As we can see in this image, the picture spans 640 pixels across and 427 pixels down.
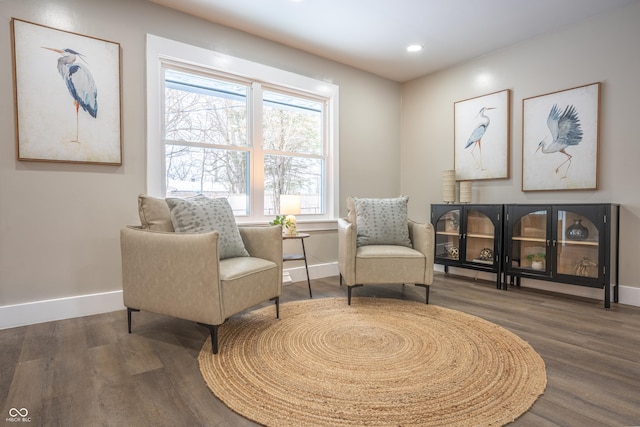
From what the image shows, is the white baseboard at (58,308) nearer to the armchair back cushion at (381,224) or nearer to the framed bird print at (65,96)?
the framed bird print at (65,96)

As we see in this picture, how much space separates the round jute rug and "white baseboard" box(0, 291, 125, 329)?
1.04m

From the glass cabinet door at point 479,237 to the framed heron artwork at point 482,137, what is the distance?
0.51 metres

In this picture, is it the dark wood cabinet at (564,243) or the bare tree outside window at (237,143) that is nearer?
the dark wood cabinet at (564,243)

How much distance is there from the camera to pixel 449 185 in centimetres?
385

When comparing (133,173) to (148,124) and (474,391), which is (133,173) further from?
(474,391)

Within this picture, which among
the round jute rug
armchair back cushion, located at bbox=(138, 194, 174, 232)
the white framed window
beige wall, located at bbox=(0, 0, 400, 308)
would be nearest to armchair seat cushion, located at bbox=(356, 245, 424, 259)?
the round jute rug

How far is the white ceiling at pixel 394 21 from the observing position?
2.79m

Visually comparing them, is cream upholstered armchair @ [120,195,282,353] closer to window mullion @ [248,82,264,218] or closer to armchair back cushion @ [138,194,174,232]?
armchair back cushion @ [138,194,174,232]

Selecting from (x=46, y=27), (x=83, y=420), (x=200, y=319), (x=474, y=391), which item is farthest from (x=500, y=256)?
(x=46, y=27)

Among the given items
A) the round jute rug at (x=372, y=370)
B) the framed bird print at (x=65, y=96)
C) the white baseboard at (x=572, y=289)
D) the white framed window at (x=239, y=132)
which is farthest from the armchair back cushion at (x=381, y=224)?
the framed bird print at (x=65, y=96)

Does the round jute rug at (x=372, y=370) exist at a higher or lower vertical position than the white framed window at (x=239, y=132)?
lower

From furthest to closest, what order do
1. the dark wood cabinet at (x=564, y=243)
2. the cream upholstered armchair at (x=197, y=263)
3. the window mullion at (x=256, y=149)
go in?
1. the window mullion at (x=256, y=149)
2. the dark wood cabinet at (x=564, y=243)
3. the cream upholstered armchair at (x=197, y=263)

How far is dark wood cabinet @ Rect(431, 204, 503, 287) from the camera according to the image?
337 cm

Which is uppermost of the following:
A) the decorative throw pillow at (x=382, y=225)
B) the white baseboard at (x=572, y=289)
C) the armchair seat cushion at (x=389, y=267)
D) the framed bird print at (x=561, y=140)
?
the framed bird print at (x=561, y=140)
